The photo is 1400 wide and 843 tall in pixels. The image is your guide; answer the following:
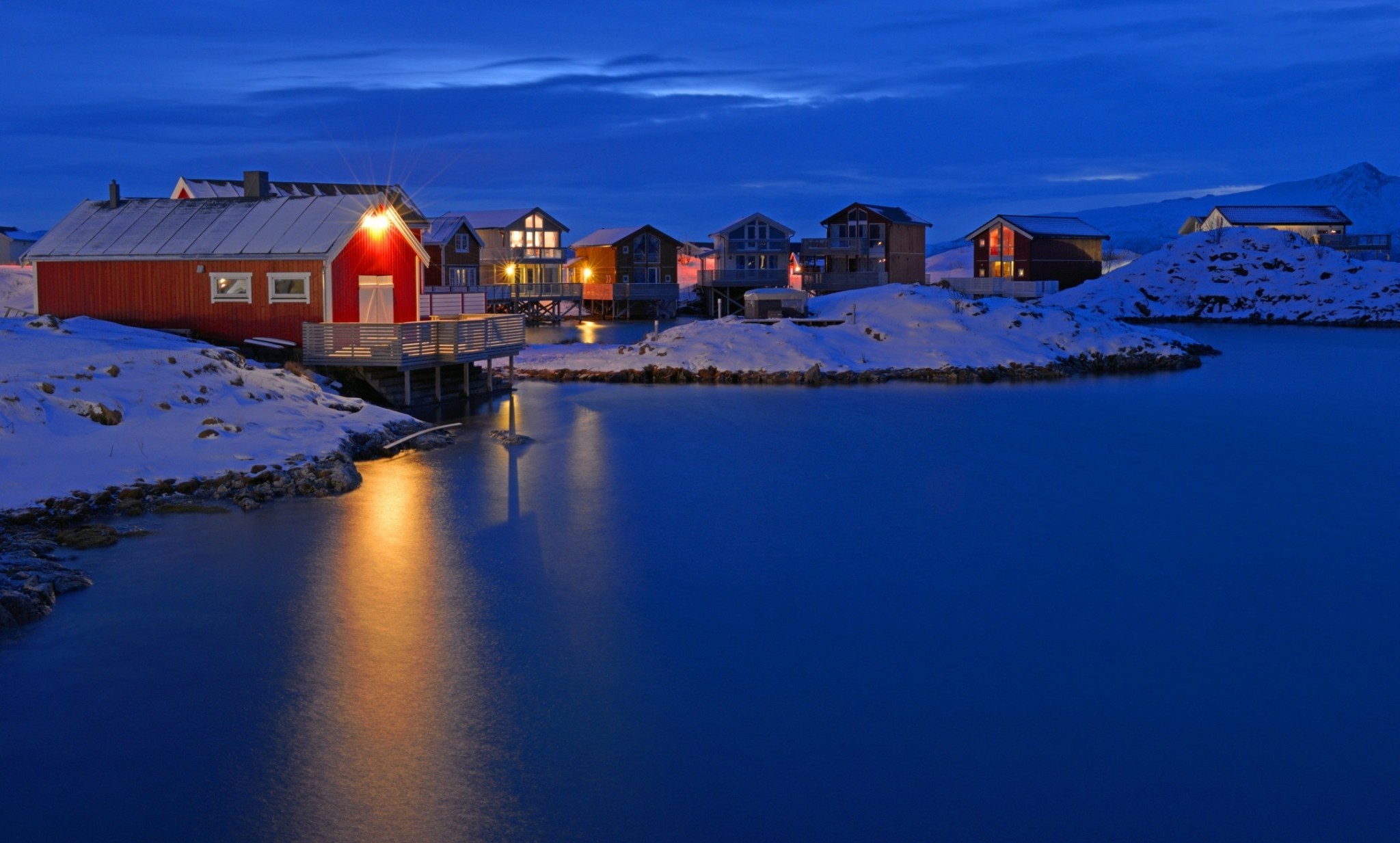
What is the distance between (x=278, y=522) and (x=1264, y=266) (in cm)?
8996

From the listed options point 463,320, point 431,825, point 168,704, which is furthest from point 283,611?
point 463,320

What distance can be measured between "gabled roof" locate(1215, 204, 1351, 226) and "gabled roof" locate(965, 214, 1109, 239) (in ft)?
68.4

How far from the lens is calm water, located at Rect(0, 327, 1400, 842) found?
959cm

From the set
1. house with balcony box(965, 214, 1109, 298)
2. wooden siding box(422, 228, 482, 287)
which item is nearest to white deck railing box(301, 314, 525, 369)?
wooden siding box(422, 228, 482, 287)

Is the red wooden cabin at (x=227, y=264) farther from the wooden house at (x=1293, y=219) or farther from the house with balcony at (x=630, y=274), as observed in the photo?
the wooden house at (x=1293, y=219)

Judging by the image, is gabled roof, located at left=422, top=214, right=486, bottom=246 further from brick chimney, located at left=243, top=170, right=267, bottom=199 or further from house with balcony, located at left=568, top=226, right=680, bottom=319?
brick chimney, located at left=243, top=170, right=267, bottom=199

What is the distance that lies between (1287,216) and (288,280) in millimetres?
103263

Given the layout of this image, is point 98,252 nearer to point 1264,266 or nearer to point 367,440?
point 367,440

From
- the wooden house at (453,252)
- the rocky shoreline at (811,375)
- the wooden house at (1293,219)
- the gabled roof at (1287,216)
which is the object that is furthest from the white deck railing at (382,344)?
the gabled roof at (1287,216)

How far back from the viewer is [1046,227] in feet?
314

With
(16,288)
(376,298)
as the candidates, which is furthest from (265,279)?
(16,288)

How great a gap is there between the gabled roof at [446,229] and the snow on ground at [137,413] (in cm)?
4810

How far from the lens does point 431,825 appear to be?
30.5 feet

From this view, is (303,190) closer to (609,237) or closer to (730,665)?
(609,237)
